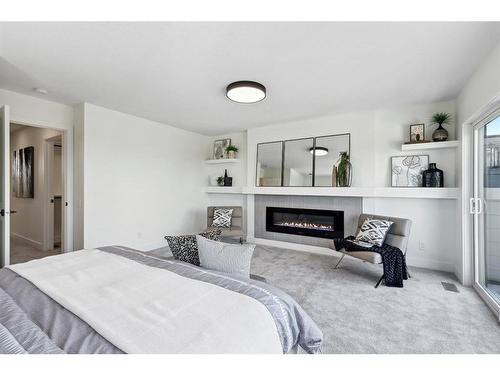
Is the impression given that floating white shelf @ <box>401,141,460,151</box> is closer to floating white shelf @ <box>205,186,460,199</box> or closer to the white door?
floating white shelf @ <box>205,186,460,199</box>

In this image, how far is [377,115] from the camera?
365cm

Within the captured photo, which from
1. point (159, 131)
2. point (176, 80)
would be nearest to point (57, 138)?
point (159, 131)

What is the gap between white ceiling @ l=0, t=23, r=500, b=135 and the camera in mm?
1786

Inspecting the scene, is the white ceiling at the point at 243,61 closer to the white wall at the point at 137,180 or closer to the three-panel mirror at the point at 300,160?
the white wall at the point at 137,180

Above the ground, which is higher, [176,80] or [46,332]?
[176,80]

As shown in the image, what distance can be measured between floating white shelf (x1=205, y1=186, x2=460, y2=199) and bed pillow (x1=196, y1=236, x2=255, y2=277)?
8.63 ft

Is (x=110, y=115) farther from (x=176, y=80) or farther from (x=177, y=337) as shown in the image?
(x=177, y=337)

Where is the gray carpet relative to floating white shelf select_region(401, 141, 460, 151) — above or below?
below

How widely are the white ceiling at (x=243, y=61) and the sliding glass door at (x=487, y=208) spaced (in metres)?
0.65

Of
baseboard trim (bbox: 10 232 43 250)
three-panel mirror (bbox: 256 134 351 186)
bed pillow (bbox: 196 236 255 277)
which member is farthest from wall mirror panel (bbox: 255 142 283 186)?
baseboard trim (bbox: 10 232 43 250)

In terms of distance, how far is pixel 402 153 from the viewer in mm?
3502
